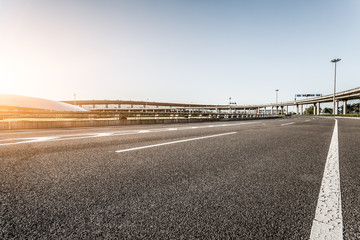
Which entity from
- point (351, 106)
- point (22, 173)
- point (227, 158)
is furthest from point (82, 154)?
point (351, 106)

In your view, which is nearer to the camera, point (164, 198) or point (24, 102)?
point (164, 198)

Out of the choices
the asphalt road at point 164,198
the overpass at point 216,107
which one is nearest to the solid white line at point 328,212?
the asphalt road at point 164,198

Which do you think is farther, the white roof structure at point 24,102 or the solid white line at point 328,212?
the white roof structure at point 24,102

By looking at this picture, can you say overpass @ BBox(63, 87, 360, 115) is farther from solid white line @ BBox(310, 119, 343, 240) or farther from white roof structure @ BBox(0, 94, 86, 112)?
solid white line @ BBox(310, 119, 343, 240)

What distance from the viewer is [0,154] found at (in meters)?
4.04

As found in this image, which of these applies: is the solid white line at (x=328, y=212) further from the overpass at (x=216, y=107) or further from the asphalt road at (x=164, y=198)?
the overpass at (x=216, y=107)

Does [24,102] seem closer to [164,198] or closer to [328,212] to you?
[164,198]

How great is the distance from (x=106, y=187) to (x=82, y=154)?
2.19 meters

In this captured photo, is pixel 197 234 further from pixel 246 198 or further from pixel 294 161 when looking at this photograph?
pixel 294 161

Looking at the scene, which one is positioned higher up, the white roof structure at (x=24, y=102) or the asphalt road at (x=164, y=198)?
the white roof structure at (x=24, y=102)

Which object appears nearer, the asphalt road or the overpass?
the asphalt road

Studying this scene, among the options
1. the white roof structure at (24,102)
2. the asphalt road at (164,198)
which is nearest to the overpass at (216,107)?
the white roof structure at (24,102)

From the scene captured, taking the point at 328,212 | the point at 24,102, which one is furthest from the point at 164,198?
the point at 24,102

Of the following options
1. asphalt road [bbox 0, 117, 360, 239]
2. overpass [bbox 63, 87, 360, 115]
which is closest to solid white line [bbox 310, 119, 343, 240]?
asphalt road [bbox 0, 117, 360, 239]
